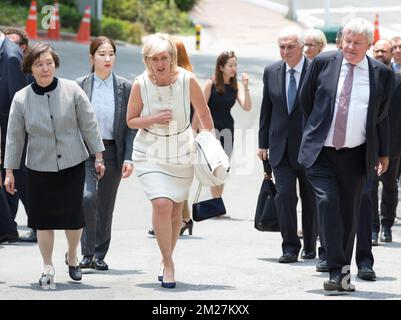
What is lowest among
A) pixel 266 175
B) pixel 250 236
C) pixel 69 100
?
pixel 250 236

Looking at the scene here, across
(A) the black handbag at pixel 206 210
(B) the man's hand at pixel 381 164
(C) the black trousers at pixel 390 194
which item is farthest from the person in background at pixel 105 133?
(C) the black trousers at pixel 390 194

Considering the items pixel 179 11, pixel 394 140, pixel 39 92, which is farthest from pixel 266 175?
pixel 179 11

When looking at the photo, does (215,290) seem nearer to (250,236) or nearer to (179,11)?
(250,236)

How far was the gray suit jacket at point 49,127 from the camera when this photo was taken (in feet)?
29.0

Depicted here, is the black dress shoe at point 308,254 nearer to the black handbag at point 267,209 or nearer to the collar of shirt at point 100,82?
the black handbag at point 267,209

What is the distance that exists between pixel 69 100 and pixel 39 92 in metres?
0.22

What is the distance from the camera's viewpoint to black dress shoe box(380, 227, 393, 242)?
38.9ft

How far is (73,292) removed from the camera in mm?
8586

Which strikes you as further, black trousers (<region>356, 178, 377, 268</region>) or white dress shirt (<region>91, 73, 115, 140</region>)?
white dress shirt (<region>91, 73, 115, 140</region>)

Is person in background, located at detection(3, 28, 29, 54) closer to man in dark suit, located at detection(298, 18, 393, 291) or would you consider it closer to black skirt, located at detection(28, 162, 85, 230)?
black skirt, located at detection(28, 162, 85, 230)

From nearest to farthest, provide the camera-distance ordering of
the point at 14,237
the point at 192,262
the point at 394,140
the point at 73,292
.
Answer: the point at 73,292, the point at 192,262, the point at 14,237, the point at 394,140

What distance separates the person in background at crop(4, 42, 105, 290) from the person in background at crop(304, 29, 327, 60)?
2.68m

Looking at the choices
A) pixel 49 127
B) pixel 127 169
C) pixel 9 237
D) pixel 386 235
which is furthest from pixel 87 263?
pixel 386 235

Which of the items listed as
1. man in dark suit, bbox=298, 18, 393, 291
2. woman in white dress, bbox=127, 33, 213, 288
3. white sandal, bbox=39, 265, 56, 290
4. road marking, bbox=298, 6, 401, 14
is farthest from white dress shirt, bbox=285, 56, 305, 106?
road marking, bbox=298, 6, 401, 14
